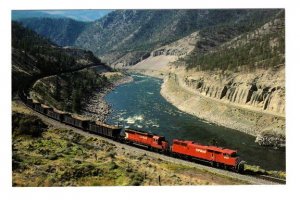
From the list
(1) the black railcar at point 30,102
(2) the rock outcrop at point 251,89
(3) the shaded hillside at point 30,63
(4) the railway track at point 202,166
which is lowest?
(4) the railway track at point 202,166

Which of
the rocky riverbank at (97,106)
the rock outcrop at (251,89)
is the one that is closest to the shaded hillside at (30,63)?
the rocky riverbank at (97,106)

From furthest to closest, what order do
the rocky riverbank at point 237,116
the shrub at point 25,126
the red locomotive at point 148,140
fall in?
the rocky riverbank at point 237,116 → the red locomotive at point 148,140 → the shrub at point 25,126

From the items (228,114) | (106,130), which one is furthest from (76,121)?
(228,114)

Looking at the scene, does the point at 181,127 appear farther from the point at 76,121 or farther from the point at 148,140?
the point at 148,140

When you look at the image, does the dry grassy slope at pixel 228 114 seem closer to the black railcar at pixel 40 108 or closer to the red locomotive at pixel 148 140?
the red locomotive at pixel 148 140

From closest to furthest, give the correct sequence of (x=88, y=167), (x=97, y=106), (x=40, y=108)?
(x=88, y=167) < (x=40, y=108) < (x=97, y=106)

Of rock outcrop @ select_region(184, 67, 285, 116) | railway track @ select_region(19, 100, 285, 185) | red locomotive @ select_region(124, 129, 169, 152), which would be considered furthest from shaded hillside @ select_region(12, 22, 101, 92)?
rock outcrop @ select_region(184, 67, 285, 116)

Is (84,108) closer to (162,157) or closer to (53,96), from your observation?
(53,96)
